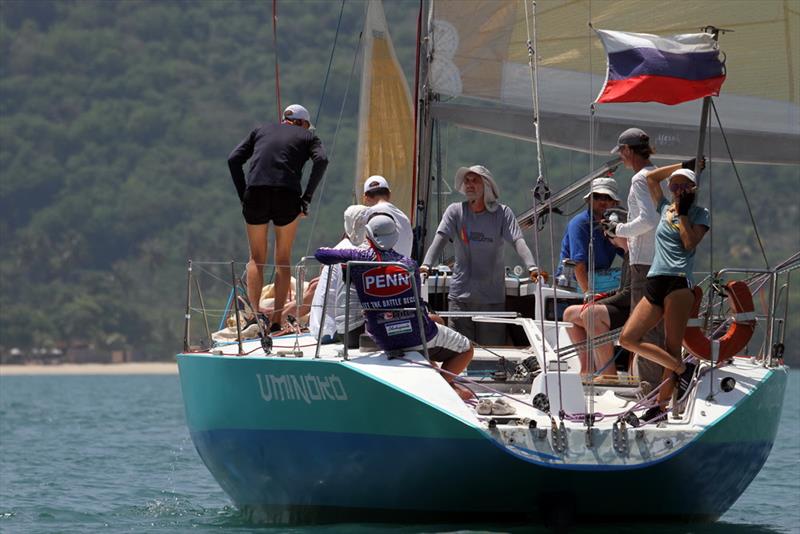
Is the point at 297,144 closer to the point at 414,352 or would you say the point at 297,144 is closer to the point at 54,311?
the point at 414,352

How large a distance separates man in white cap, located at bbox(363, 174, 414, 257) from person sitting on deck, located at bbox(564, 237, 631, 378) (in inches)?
40.3

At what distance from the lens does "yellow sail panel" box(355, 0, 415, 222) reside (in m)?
14.1

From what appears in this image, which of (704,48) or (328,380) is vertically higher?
(704,48)

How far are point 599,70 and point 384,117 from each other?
299 cm

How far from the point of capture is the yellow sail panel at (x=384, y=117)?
14078 mm

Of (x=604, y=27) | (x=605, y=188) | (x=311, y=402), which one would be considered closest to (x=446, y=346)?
(x=311, y=402)

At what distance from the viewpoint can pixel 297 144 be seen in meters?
9.98

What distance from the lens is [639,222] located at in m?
8.16

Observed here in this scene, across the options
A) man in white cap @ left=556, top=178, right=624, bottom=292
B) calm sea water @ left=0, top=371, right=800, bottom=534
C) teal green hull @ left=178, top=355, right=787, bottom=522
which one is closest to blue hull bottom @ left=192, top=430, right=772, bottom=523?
teal green hull @ left=178, top=355, right=787, bottom=522

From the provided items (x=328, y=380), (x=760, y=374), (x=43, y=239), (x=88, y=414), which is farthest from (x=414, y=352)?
(x=43, y=239)

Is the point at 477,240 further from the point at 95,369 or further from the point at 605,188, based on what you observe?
the point at 95,369

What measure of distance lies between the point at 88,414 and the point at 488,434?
66.9 feet

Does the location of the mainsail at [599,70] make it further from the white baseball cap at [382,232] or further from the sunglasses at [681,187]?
the sunglasses at [681,187]

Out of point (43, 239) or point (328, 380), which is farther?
point (43, 239)
